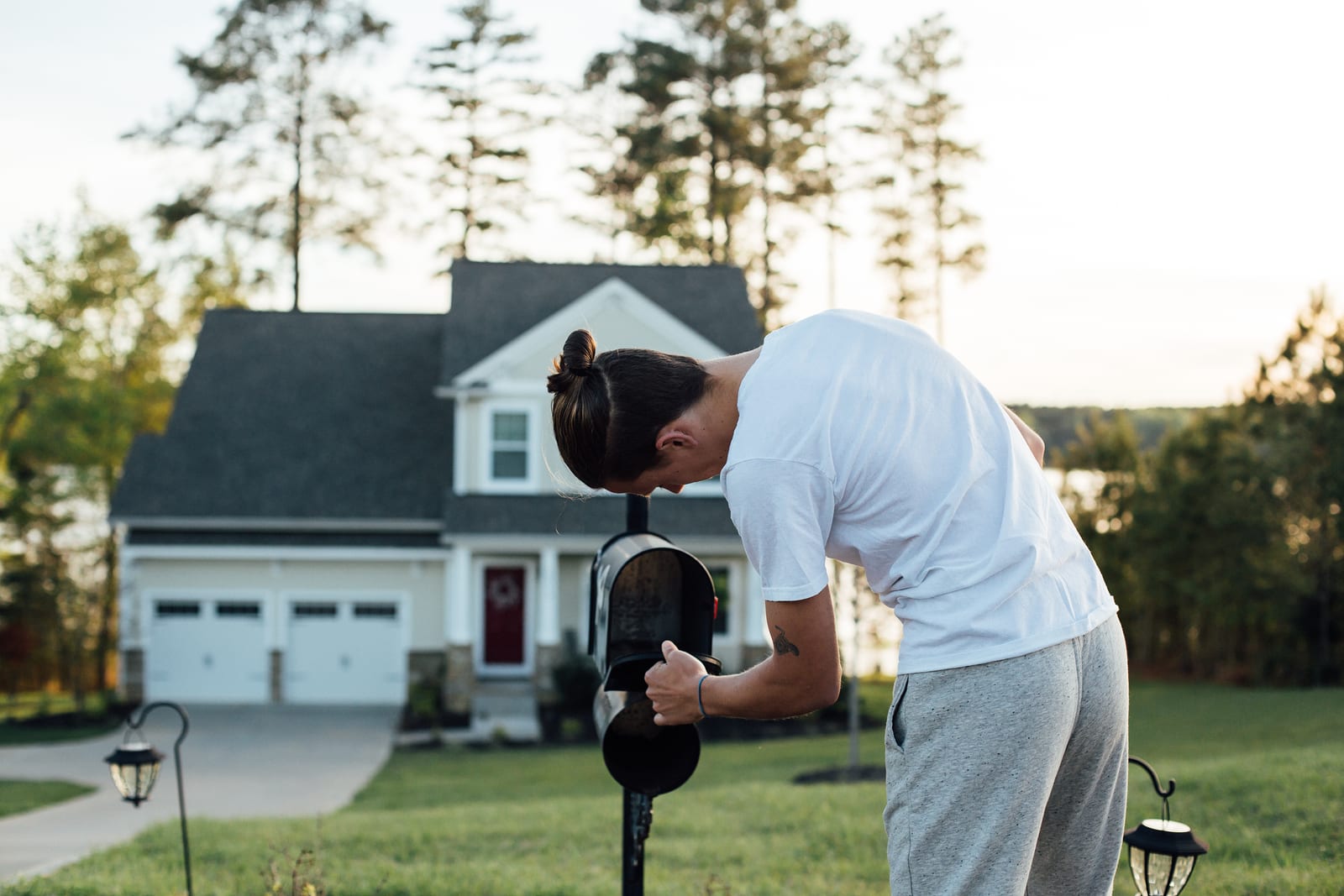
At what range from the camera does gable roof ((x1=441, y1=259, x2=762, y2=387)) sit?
63.2 ft

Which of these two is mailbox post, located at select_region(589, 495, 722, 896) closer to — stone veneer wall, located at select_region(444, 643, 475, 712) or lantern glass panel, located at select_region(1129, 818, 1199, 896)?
lantern glass panel, located at select_region(1129, 818, 1199, 896)

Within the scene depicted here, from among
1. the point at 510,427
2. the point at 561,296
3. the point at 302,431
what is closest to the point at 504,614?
the point at 510,427

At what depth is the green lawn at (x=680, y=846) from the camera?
5406 millimetres

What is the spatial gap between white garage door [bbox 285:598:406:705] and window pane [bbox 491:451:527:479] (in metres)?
2.93

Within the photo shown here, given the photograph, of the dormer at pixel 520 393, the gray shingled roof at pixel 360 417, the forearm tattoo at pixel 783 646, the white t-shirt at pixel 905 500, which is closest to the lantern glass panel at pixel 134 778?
the forearm tattoo at pixel 783 646

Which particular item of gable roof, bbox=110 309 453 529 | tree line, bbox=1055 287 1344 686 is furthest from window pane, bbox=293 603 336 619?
tree line, bbox=1055 287 1344 686

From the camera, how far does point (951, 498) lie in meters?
2.01

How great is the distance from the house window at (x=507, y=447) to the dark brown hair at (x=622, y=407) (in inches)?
627

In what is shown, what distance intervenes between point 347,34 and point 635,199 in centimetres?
782

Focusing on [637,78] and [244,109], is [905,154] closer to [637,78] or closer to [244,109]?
[637,78]

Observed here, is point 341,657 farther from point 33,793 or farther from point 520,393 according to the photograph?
point 33,793

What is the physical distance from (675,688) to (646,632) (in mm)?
450

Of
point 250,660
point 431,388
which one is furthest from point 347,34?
point 250,660

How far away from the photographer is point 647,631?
277cm
